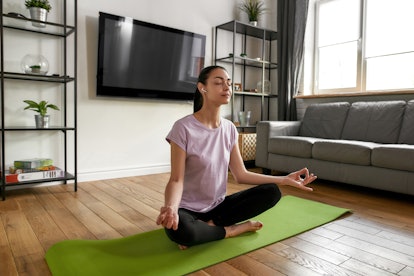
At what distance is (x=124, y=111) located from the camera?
3.24 m

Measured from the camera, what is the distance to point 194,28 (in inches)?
145

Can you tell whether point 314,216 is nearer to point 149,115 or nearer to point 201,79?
point 201,79

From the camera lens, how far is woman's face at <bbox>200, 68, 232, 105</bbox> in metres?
1.45

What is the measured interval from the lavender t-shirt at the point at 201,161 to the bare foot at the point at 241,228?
0.15 meters

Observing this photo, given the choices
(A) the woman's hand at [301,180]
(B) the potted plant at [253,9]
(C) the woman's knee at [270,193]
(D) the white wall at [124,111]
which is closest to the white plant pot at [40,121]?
(D) the white wall at [124,111]

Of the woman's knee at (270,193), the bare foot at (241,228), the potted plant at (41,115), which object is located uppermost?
the potted plant at (41,115)

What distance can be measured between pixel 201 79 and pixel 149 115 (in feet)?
6.62

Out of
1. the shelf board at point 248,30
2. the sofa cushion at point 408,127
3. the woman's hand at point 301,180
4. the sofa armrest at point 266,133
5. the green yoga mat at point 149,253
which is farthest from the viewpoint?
the shelf board at point 248,30

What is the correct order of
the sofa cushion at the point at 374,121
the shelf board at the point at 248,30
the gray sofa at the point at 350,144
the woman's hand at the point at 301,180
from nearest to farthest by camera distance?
the woman's hand at the point at 301,180 < the gray sofa at the point at 350,144 < the sofa cushion at the point at 374,121 < the shelf board at the point at 248,30

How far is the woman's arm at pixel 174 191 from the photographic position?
1.06 meters

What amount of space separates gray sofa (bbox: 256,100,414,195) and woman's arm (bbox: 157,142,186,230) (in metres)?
1.73

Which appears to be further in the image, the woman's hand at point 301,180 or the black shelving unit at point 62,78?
the black shelving unit at point 62,78

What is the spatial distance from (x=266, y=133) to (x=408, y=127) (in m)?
1.21

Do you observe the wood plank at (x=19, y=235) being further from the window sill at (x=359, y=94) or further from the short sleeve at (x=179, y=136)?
the window sill at (x=359, y=94)
